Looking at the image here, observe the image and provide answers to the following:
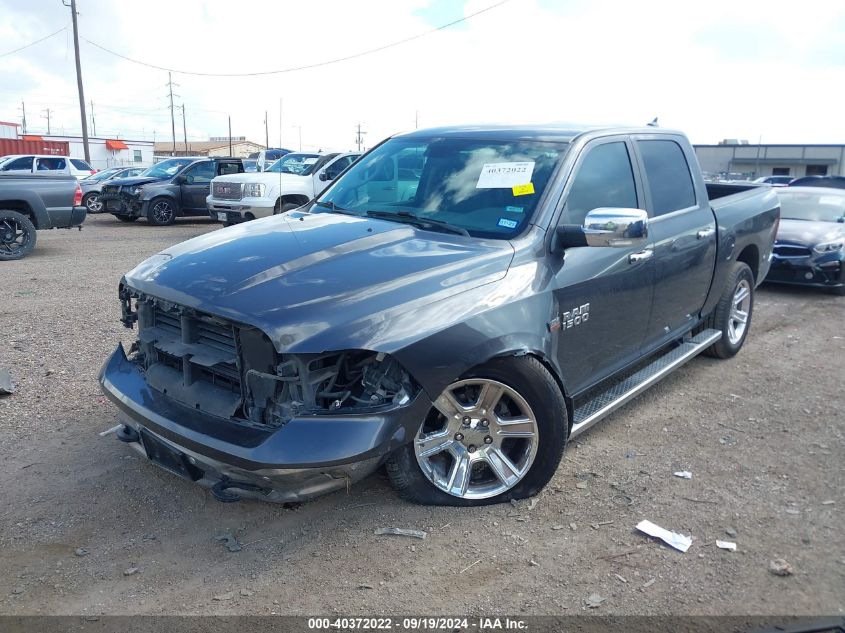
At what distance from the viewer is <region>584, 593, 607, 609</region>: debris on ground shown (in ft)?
9.59

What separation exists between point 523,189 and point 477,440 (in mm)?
1399

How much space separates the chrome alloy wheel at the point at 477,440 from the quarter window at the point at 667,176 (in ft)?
6.42

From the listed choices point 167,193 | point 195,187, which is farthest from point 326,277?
point 195,187

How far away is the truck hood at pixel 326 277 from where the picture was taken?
2.96m

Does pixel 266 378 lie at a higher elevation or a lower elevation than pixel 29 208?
lower

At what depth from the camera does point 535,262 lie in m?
3.66

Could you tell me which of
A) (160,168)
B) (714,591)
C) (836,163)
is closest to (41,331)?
(714,591)

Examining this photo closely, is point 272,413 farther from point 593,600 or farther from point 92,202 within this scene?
point 92,202

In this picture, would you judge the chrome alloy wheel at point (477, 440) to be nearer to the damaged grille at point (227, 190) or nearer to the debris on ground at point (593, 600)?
the debris on ground at point (593, 600)

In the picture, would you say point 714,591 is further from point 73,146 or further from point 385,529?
point 73,146

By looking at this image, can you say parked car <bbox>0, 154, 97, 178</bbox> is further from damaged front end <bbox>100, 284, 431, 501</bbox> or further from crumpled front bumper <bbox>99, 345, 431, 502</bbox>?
crumpled front bumper <bbox>99, 345, 431, 502</bbox>

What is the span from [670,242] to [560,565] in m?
2.48

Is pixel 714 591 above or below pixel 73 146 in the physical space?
below

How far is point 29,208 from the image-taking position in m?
11.4
